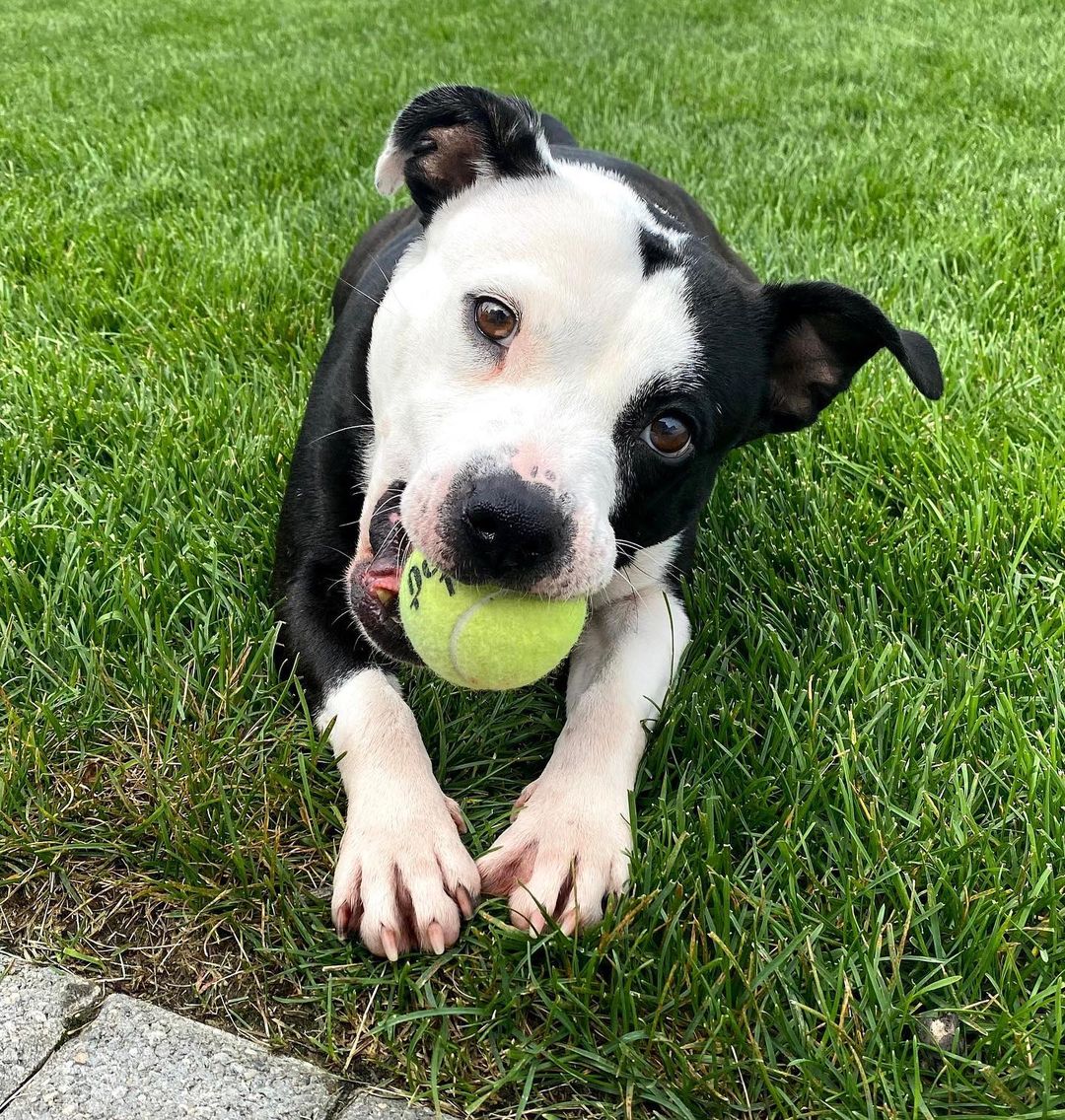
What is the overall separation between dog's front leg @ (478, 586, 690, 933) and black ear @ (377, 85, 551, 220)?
1.07 m

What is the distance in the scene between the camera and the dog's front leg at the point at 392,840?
173cm

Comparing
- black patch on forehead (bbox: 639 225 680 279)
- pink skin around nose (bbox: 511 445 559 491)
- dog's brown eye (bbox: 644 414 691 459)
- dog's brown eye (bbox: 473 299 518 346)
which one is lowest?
dog's brown eye (bbox: 644 414 691 459)

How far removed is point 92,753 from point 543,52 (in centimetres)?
803

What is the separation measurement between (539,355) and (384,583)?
559 millimetres

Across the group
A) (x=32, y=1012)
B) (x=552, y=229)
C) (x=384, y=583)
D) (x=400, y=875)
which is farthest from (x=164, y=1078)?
(x=552, y=229)

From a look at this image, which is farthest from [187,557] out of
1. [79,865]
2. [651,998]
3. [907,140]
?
[907,140]

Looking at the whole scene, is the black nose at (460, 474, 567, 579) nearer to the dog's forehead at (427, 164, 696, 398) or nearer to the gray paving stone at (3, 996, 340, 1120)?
the dog's forehead at (427, 164, 696, 398)

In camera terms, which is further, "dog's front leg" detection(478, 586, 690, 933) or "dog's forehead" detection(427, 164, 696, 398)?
"dog's forehead" detection(427, 164, 696, 398)

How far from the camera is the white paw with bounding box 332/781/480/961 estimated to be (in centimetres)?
172

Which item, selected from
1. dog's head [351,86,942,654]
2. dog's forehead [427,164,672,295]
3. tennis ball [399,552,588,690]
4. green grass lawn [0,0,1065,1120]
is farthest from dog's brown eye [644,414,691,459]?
green grass lawn [0,0,1065,1120]

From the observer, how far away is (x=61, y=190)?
4820 mm

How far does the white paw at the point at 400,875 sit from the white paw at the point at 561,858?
0.07 m

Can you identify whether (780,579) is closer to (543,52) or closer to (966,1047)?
(966,1047)

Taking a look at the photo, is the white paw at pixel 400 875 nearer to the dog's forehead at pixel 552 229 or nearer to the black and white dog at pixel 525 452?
the black and white dog at pixel 525 452
